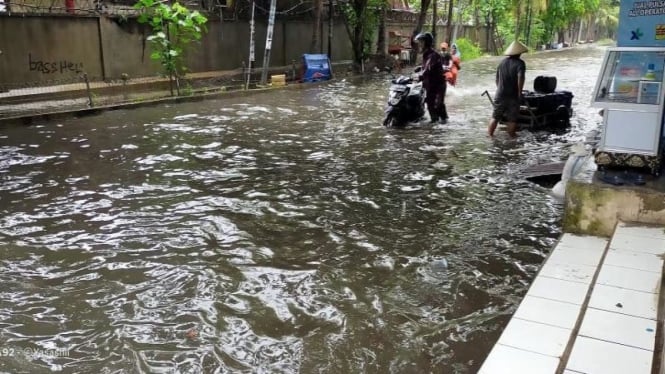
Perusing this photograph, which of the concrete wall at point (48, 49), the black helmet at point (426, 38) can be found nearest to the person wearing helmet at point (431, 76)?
the black helmet at point (426, 38)

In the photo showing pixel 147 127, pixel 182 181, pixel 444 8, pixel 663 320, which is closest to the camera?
pixel 663 320

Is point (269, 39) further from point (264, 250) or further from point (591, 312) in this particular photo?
point (591, 312)

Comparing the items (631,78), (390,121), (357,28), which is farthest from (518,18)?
(631,78)

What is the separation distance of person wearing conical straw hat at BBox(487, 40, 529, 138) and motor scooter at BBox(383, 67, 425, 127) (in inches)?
73.9

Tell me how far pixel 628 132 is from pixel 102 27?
15.7 metres

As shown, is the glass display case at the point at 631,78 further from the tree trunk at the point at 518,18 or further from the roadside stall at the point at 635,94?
the tree trunk at the point at 518,18

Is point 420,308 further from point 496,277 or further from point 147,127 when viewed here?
point 147,127

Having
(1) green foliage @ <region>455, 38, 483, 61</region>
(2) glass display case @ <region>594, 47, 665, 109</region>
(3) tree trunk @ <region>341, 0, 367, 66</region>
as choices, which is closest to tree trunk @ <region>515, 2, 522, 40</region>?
(1) green foliage @ <region>455, 38, 483, 61</region>

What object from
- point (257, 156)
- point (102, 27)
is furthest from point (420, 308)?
point (102, 27)

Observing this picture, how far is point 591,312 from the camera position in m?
3.71

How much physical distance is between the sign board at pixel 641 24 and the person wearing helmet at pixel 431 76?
19.5 feet

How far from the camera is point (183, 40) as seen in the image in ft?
51.8

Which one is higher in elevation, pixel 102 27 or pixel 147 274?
pixel 102 27

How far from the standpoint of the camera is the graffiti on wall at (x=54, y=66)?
15.5 metres
